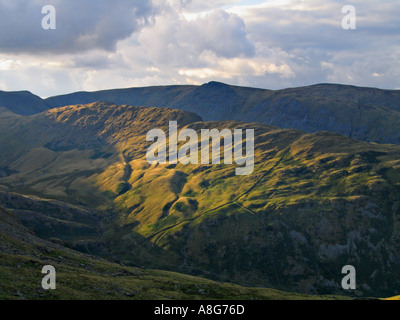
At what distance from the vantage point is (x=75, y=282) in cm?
7369

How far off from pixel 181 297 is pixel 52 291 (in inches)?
1129

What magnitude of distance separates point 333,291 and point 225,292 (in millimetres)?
122209

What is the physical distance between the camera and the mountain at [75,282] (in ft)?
211

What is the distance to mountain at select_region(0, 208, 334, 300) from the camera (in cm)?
6444

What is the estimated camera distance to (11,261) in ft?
252
